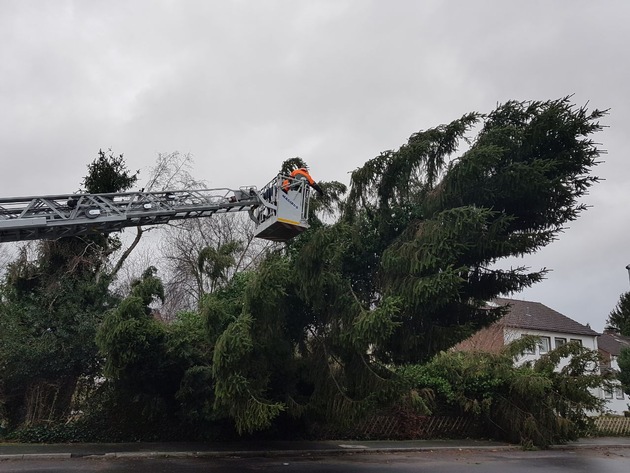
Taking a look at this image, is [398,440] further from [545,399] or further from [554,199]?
[554,199]

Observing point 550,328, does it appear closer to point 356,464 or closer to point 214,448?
point 356,464

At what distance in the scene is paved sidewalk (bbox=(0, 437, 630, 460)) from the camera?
1470cm

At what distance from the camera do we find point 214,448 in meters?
16.1

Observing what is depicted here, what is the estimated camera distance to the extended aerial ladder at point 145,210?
1084cm

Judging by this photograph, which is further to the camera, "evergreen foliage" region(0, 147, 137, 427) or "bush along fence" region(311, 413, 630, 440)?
"bush along fence" region(311, 413, 630, 440)

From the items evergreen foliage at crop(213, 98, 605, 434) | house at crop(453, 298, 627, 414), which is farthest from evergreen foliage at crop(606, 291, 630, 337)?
evergreen foliage at crop(213, 98, 605, 434)

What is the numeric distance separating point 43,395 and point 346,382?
9.23m

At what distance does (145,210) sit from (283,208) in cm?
277

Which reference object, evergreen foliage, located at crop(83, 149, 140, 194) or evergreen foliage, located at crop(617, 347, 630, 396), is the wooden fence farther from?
evergreen foliage, located at crop(83, 149, 140, 194)

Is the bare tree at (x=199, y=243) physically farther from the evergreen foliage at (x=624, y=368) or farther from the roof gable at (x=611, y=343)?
the roof gable at (x=611, y=343)

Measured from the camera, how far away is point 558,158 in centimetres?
1274

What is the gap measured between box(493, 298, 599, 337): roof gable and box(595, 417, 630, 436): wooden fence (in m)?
12.7

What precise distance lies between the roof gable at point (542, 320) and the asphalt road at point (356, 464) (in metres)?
23.3

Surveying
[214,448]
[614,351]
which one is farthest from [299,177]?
[614,351]
